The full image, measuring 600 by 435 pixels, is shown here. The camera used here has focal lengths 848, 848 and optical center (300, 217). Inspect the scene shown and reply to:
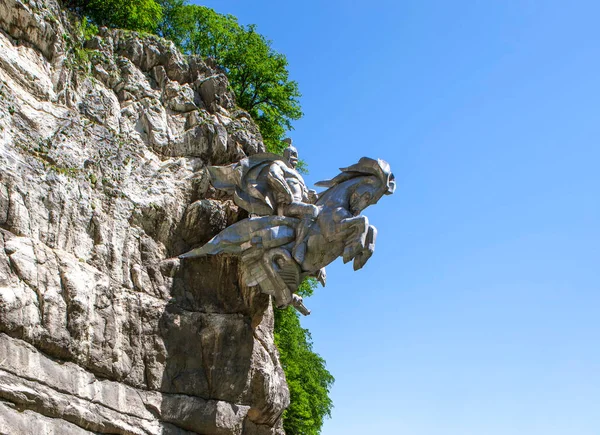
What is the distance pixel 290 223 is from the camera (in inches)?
580

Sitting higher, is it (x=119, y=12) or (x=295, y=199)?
(x=119, y=12)

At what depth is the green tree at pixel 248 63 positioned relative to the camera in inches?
948

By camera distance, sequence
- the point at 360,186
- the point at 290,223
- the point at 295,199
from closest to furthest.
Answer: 1. the point at 290,223
2. the point at 360,186
3. the point at 295,199

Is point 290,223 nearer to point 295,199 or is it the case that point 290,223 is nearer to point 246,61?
Answer: point 295,199

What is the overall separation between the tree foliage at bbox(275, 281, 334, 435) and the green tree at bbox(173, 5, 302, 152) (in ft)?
15.9

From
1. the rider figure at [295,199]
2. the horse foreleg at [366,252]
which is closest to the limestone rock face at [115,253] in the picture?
the rider figure at [295,199]

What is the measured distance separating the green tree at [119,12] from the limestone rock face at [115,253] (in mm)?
4421

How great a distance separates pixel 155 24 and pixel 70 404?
1384cm

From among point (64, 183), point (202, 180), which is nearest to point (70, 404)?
point (64, 183)

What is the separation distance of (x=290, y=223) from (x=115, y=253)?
9.88ft

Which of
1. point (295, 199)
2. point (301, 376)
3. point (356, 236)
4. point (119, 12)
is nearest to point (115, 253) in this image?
point (295, 199)

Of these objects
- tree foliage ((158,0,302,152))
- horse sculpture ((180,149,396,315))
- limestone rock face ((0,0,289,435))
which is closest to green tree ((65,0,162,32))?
tree foliage ((158,0,302,152))

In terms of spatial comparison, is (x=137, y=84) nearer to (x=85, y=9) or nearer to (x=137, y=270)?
(x=137, y=270)

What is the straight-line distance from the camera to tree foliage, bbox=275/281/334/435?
2219cm
